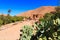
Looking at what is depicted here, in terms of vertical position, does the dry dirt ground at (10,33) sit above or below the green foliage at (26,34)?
below

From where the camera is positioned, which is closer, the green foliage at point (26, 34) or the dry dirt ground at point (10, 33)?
the green foliage at point (26, 34)

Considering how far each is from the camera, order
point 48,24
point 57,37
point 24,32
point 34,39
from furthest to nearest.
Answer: point 24,32 < point 34,39 < point 48,24 < point 57,37

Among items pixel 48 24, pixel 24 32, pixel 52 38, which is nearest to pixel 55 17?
pixel 48 24

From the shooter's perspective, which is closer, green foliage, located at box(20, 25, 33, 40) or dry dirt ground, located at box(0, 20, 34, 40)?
green foliage, located at box(20, 25, 33, 40)

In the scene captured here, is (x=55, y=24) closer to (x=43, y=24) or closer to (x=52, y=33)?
(x=52, y=33)

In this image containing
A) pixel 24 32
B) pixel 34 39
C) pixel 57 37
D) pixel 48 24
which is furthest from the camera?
pixel 24 32

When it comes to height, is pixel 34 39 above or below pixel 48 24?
below

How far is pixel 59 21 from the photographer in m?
5.13

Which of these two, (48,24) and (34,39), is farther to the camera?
(34,39)

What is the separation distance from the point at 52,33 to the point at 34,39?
733mm

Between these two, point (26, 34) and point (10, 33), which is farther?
point (10, 33)

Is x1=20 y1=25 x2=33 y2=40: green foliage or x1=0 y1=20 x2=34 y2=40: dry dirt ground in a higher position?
x1=20 y1=25 x2=33 y2=40: green foliage

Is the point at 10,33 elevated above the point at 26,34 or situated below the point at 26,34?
below

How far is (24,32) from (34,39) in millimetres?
2042
